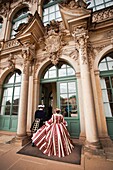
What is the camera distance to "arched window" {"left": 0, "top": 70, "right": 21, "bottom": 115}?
4.88 metres

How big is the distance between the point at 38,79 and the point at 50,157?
309 centimetres

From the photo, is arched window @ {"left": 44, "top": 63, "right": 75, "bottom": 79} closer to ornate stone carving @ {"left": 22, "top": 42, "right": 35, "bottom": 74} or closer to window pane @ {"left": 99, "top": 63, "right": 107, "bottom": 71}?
ornate stone carving @ {"left": 22, "top": 42, "right": 35, "bottom": 74}

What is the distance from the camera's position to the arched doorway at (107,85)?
337cm

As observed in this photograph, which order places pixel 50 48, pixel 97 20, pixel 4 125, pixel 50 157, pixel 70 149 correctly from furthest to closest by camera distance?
pixel 4 125, pixel 50 48, pixel 97 20, pixel 70 149, pixel 50 157

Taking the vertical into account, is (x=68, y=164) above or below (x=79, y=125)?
below

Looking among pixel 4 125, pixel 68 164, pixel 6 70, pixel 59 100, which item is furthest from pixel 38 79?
pixel 68 164

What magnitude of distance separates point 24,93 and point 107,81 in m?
3.47

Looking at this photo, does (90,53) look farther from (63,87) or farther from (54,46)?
(63,87)

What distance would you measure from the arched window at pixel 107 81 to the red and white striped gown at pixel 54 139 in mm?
1932

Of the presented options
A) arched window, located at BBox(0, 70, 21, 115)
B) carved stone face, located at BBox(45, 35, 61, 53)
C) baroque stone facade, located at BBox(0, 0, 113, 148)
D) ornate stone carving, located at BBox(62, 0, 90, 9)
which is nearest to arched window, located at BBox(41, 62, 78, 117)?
baroque stone facade, located at BBox(0, 0, 113, 148)

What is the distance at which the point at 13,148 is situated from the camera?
2.89 metres

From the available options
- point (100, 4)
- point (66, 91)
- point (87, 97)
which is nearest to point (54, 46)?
point (66, 91)

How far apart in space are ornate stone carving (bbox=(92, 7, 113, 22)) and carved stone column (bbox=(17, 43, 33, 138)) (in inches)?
127

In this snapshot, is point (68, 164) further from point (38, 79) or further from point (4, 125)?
point (4, 125)
